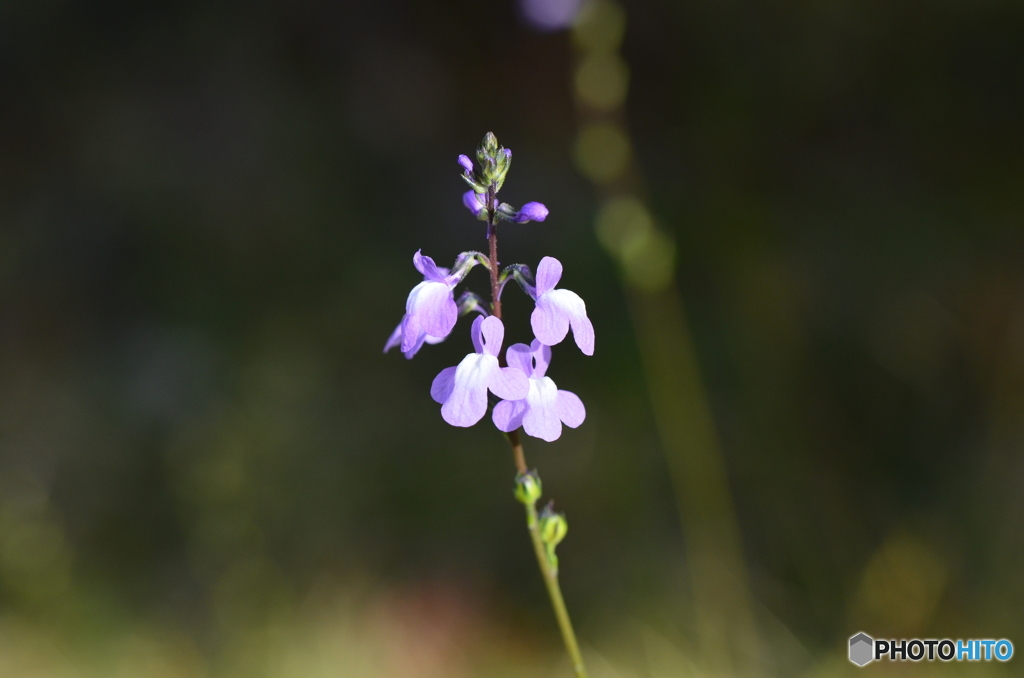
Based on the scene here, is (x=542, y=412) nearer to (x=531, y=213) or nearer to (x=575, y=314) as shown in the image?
(x=575, y=314)

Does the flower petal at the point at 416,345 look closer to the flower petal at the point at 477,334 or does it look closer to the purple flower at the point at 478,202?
the flower petal at the point at 477,334

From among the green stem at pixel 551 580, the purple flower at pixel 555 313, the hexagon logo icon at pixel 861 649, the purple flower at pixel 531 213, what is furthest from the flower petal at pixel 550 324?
the hexagon logo icon at pixel 861 649

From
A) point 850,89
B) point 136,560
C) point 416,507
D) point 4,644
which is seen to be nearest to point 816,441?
point 416,507

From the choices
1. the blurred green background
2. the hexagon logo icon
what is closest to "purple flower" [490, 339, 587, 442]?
the blurred green background

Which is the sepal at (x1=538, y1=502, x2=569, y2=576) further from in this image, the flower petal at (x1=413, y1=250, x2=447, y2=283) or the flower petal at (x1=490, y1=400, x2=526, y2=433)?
the flower petal at (x1=413, y1=250, x2=447, y2=283)

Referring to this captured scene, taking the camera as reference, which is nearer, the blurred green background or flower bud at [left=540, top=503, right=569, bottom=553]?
flower bud at [left=540, top=503, right=569, bottom=553]

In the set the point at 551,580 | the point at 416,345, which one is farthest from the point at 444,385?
the point at 551,580
